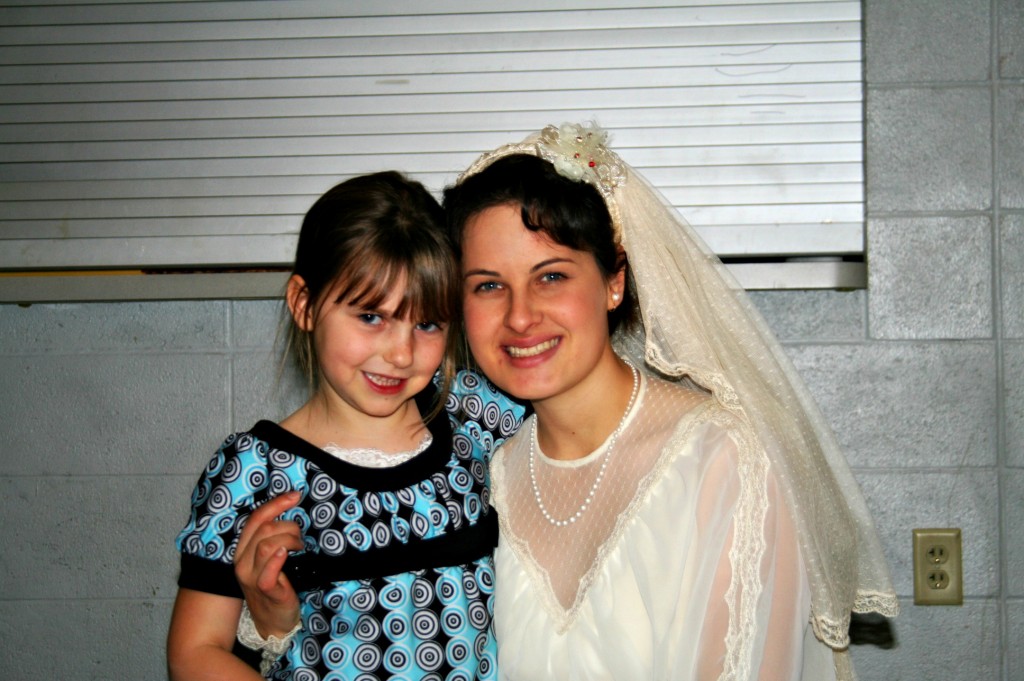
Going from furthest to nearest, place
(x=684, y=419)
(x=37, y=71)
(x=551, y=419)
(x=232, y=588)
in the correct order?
1. (x=37, y=71)
2. (x=551, y=419)
3. (x=684, y=419)
4. (x=232, y=588)

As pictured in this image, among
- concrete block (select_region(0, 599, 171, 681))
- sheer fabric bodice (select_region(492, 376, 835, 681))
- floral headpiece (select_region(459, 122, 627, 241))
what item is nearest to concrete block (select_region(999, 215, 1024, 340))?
sheer fabric bodice (select_region(492, 376, 835, 681))

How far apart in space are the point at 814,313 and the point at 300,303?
4.02 ft

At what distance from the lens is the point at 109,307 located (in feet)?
7.30

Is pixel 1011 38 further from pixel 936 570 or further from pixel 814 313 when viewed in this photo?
pixel 936 570

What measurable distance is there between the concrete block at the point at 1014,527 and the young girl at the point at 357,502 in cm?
130

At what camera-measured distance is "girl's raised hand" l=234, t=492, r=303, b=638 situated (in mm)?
1230

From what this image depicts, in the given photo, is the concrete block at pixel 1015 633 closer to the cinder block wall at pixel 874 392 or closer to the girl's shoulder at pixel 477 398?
the cinder block wall at pixel 874 392

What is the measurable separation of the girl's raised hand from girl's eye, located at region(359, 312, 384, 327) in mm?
281

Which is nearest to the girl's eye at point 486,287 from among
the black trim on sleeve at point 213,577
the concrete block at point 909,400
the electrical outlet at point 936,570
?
the black trim on sleeve at point 213,577

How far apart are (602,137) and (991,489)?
1.28m

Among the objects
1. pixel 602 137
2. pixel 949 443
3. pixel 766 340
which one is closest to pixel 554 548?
pixel 766 340

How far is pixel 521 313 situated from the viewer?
4.76 feet

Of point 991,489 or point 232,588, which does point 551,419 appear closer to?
point 232,588

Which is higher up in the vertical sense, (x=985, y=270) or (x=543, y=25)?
(x=543, y=25)
